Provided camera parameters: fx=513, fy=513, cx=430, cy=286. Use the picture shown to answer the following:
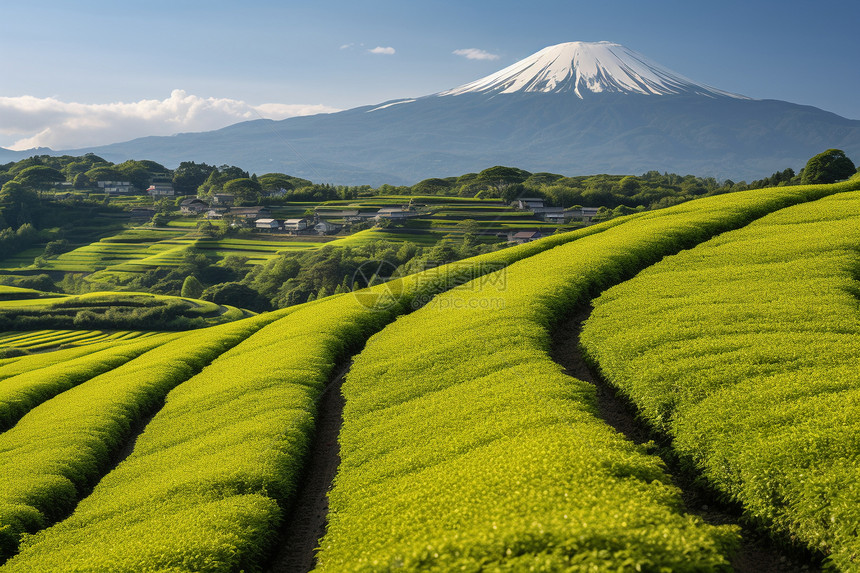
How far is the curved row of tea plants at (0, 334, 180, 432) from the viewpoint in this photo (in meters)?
26.8

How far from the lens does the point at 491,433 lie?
1543cm

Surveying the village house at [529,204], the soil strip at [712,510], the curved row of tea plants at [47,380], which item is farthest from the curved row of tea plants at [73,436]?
the village house at [529,204]

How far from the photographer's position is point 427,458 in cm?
1491

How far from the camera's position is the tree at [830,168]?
218 ft

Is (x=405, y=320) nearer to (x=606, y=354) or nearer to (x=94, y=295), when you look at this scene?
(x=606, y=354)

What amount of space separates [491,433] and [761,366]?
881 centimetres

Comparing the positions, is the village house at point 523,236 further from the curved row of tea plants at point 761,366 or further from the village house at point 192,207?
the village house at point 192,207

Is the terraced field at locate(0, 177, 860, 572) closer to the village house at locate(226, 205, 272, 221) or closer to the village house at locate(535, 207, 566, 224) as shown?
the village house at locate(535, 207, 566, 224)

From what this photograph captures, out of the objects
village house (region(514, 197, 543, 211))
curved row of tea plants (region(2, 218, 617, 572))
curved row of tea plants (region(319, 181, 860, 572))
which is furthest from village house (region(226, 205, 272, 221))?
curved row of tea plants (region(319, 181, 860, 572))

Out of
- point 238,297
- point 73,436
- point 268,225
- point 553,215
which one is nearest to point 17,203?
point 268,225

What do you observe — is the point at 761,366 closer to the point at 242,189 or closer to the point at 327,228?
the point at 327,228

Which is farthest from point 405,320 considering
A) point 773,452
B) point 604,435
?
point 773,452

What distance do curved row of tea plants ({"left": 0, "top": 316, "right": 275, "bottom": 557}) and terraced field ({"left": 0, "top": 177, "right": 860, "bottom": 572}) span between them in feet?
0.34

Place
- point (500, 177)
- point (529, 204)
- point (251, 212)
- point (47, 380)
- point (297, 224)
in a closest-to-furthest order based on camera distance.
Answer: point (47, 380)
point (529, 204)
point (297, 224)
point (500, 177)
point (251, 212)
